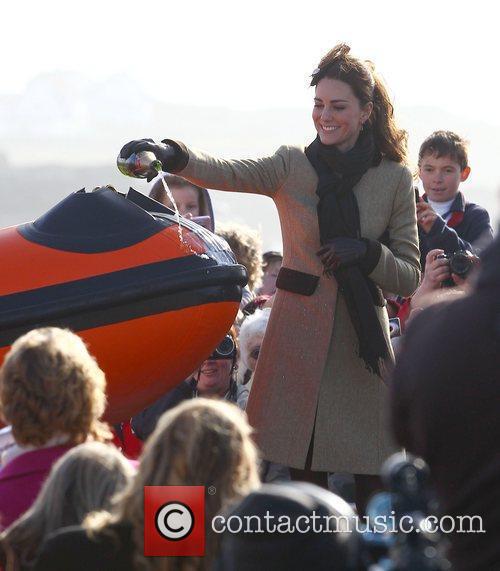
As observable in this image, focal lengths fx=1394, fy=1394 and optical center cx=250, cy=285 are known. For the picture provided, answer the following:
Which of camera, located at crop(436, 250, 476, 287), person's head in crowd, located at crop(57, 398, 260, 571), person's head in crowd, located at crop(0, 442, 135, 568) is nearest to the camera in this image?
person's head in crowd, located at crop(57, 398, 260, 571)

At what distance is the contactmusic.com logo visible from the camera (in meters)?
2.53

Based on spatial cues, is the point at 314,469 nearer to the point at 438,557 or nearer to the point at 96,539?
the point at 96,539

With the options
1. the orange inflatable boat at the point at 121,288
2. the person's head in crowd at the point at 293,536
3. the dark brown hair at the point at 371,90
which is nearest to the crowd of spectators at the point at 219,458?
the person's head in crowd at the point at 293,536

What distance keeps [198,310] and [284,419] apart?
0.43m

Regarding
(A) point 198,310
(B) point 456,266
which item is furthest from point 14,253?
(B) point 456,266

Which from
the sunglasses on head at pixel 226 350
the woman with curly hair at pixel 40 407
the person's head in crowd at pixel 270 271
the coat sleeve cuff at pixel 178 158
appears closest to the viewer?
the woman with curly hair at pixel 40 407

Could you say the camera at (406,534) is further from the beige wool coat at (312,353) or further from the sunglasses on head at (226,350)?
the sunglasses on head at (226,350)

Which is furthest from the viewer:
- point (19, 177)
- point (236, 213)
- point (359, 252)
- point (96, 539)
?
point (19, 177)

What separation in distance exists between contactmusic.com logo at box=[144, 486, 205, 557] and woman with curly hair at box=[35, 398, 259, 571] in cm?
1

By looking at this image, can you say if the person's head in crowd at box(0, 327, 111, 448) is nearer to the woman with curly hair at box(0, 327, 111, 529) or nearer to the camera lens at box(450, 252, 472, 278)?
the woman with curly hair at box(0, 327, 111, 529)

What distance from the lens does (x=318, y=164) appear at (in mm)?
4316

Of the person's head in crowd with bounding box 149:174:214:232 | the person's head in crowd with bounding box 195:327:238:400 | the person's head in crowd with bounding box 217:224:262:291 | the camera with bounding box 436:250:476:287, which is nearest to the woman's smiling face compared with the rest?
the camera with bounding box 436:250:476:287

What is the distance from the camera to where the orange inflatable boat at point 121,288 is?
4102mm

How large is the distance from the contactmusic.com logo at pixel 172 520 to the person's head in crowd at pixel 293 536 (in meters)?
0.49
